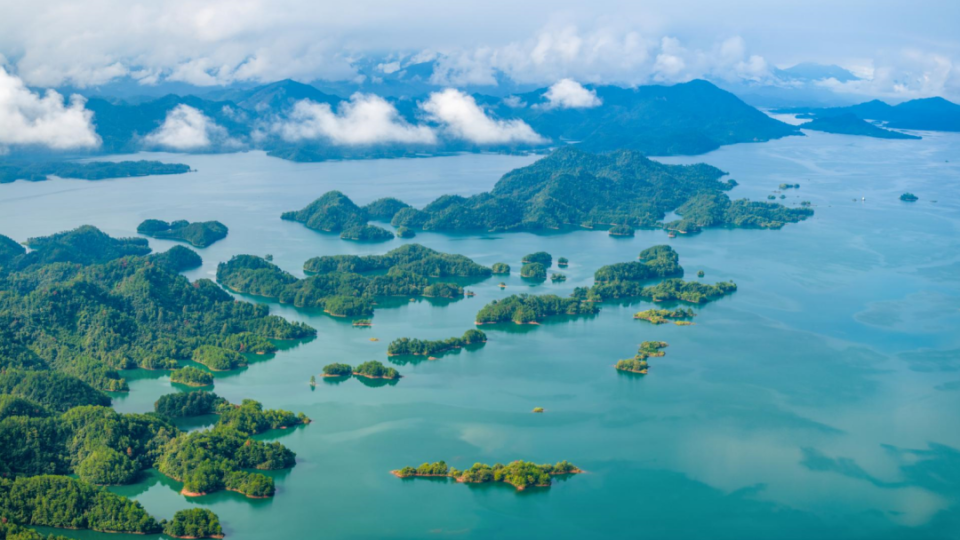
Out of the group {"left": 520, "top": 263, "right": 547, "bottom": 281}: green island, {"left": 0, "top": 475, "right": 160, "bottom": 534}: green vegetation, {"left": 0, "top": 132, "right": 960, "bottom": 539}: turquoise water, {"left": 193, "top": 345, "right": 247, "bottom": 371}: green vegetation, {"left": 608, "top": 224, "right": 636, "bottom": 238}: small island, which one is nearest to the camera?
{"left": 0, "top": 475, "right": 160, "bottom": 534}: green vegetation

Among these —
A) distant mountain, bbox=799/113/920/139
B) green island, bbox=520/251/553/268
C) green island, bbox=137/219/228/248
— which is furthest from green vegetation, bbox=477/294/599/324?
distant mountain, bbox=799/113/920/139

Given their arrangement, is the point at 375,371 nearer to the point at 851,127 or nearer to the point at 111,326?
the point at 111,326

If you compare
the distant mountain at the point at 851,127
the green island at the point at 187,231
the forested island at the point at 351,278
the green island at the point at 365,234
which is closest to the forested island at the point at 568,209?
the green island at the point at 365,234

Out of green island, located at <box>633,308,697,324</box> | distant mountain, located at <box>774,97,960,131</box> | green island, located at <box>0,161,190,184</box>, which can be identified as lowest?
green island, located at <box>633,308,697,324</box>

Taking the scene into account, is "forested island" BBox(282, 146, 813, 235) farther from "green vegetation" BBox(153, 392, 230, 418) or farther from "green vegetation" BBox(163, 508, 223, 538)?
"green vegetation" BBox(163, 508, 223, 538)

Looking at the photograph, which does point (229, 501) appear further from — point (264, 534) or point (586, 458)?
point (586, 458)

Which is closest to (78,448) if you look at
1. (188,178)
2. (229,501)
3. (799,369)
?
(229,501)
